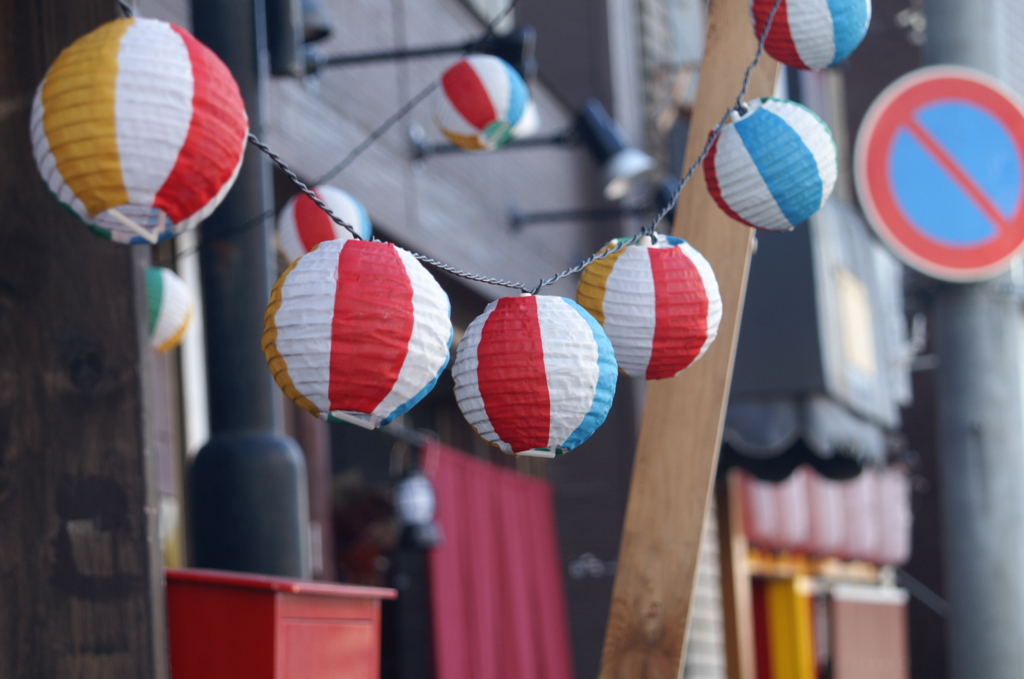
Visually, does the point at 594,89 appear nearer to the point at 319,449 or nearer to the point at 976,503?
the point at 319,449

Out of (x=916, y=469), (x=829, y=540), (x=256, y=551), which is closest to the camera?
(x=256, y=551)

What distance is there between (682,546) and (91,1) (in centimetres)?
198

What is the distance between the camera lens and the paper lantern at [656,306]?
296 cm

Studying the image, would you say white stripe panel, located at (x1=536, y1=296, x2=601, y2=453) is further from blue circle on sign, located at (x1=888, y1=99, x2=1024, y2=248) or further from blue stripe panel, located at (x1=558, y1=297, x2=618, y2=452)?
blue circle on sign, located at (x1=888, y1=99, x2=1024, y2=248)

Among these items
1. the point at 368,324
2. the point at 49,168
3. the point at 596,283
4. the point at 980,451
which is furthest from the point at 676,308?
the point at 980,451

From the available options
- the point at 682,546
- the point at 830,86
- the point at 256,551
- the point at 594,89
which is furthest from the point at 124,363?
the point at 830,86

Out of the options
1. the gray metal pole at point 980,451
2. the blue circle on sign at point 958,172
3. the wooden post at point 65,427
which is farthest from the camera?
the blue circle on sign at point 958,172

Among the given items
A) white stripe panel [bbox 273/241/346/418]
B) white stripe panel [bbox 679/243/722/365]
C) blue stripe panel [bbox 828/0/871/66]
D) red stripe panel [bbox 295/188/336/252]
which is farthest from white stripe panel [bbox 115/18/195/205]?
red stripe panel [bbox 295/188/336/252]

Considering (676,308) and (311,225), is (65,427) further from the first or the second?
(311,225)

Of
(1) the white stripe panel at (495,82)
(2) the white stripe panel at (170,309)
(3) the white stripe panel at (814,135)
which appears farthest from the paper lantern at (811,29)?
(2) the white stripe panel at (170,309)

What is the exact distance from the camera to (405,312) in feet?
7.95

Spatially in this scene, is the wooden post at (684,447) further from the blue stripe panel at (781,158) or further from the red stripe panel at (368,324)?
the red stripe panel at (368,324)

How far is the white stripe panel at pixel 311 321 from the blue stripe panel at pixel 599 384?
1.74 ft

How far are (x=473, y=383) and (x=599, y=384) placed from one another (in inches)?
10.4
